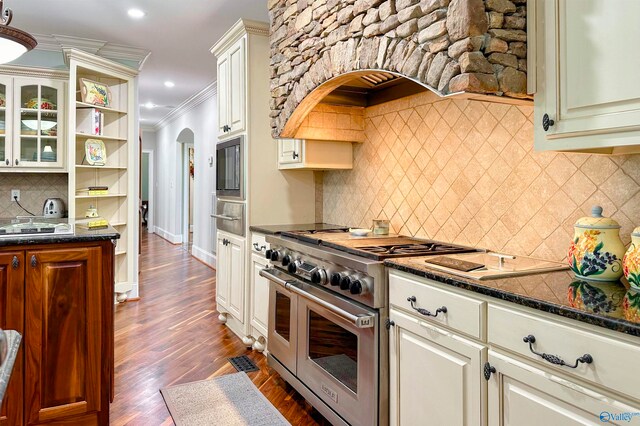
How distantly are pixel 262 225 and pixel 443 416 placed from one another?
2.13m

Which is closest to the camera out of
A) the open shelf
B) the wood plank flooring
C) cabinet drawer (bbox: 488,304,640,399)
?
cabinet drawer (bbox: 488,304,640,399)

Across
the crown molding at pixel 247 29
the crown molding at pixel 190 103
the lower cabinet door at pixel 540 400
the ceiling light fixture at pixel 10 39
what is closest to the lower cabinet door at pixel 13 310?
the ceiling light fixture at pixel 10 39

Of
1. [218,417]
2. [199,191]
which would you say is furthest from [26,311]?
[199,191]

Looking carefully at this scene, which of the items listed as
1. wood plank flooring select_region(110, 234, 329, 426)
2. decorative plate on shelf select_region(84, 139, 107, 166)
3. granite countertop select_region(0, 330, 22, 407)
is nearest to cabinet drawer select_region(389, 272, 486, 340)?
wood plank flooring select_region(110, 234, 329, 426)

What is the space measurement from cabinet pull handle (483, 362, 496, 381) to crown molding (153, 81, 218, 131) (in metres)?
5.92

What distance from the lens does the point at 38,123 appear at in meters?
4.57

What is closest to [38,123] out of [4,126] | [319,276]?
[4,126]

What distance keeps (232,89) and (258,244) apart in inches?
52.7

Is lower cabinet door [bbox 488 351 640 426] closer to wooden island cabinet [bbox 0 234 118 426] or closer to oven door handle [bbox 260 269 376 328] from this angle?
oven door handle [bbox 260 269 376 328]

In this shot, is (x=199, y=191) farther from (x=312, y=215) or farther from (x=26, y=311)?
(x=26, y=311)

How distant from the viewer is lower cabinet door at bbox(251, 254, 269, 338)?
125 inches

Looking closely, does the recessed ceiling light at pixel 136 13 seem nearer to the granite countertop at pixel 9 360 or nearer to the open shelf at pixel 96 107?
the open shelf at pixel 96 107

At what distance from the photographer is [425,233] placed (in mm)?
2617

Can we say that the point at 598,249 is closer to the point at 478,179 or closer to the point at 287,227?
the point at 478,179
